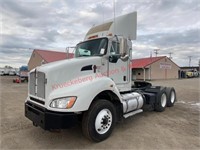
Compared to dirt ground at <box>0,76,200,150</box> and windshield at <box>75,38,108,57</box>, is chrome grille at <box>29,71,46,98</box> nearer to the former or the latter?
dirt ground at <box>0,76,200,150</box>

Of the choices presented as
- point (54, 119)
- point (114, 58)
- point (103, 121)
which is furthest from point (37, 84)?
point (114, 58)

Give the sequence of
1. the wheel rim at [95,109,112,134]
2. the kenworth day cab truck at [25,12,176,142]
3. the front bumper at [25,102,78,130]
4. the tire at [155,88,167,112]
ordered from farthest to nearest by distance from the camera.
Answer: the tire at [155,88,167,112] < the wheel rim at [95,109,112,134] < the kenworth day cab truck at [25,12,176,142] < the front bumper at [25,102,78,130]

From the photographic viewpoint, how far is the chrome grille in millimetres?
4066

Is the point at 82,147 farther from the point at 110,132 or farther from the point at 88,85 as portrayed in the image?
the point at 88,85

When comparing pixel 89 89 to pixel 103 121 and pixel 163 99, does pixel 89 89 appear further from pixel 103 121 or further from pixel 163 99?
pixel 163 99

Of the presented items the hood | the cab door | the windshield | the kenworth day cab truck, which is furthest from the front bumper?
the windshield

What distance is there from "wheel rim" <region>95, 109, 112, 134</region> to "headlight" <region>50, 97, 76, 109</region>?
0.87m

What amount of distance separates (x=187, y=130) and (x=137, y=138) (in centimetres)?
180

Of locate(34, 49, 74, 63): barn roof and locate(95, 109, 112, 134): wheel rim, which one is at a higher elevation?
locate(34, 49, 74, 63): barn roof

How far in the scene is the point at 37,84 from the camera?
14.1 feet

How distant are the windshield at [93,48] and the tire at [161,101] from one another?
377 centimetres

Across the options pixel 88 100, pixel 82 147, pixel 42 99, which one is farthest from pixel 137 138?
pixel 42 99

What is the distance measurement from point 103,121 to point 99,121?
0.15 m

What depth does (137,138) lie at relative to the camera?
179 inches
